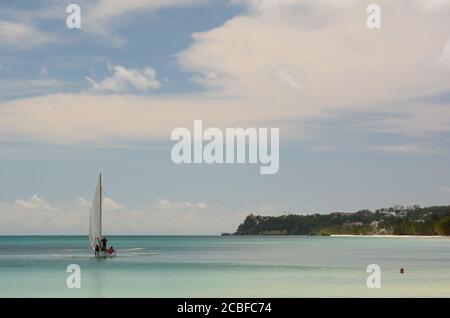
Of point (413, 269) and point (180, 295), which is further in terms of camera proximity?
point (413, 269)

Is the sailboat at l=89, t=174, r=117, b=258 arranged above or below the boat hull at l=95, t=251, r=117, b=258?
above

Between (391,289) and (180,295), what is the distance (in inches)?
530

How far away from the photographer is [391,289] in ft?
159

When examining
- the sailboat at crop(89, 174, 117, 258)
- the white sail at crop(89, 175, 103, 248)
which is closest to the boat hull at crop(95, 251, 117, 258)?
the sailboat at crop(89, 174, 117, 258)
